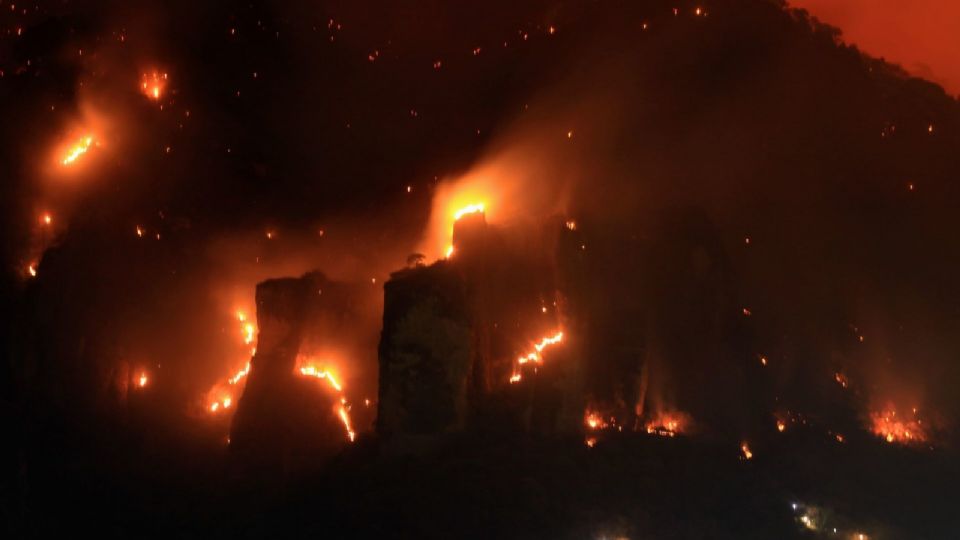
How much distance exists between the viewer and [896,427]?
33500 mm

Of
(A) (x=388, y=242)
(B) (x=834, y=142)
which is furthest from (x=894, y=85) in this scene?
(A) (x=388, y=242)

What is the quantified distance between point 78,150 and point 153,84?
403cm

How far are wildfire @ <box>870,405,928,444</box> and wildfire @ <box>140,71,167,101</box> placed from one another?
3328 cm

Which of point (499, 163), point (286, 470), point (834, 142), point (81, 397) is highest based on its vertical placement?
point (834, 142)

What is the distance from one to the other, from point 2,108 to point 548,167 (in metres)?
20.5

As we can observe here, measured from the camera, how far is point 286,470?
23.8 m

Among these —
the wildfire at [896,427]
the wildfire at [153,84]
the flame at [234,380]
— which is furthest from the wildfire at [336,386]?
the wildfire at [896,427]

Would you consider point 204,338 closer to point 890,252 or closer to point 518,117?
point 518,117

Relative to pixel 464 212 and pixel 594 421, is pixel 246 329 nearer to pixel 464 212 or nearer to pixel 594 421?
pixel 464 212

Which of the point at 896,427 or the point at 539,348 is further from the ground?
the point at 896,427

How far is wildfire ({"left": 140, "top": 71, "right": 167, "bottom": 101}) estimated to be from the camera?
2962cm

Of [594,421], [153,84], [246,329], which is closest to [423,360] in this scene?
[594,421]

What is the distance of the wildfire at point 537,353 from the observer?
25.7 meters

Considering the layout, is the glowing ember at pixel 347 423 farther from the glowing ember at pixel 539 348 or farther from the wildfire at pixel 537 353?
the glowing ember at pixel 539 348
